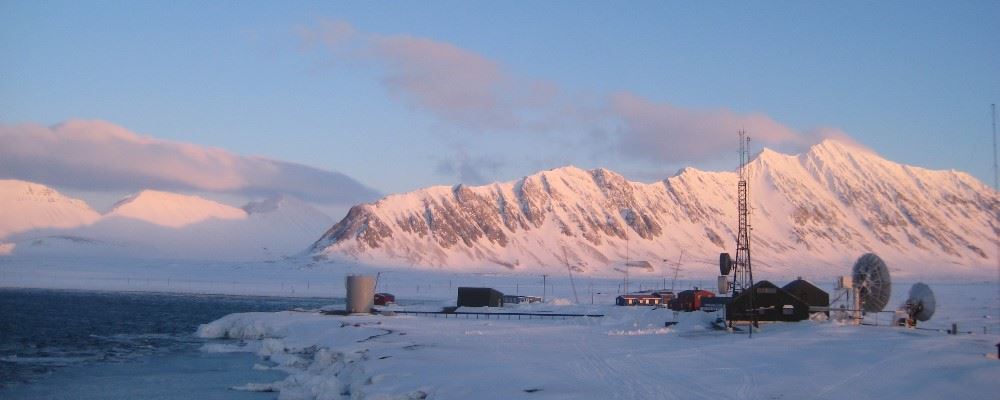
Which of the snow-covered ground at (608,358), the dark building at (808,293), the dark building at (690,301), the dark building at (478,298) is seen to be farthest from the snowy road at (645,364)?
the dark building at (478,298)

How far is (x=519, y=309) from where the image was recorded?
64812mm

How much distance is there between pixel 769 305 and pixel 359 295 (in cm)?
2382

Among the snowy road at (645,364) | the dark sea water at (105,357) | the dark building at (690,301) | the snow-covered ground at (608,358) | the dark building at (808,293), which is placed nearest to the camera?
the snowy road at (645,364)

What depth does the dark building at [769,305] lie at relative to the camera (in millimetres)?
39781

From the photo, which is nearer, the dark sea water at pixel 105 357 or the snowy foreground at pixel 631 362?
the snowy foreground at pixel 631 362

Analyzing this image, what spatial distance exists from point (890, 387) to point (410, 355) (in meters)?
14.4

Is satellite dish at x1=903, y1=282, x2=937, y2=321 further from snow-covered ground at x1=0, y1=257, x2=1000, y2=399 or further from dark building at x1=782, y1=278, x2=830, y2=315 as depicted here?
snow-covered ground at x1=0, y1=257, x2=1000, y2=399

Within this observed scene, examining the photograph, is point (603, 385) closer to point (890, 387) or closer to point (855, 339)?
point (890, 387)

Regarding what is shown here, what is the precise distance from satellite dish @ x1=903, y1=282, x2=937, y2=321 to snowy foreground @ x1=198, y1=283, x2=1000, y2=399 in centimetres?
475

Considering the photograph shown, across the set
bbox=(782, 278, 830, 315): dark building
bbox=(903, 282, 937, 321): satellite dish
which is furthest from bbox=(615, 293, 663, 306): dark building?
bbox=(903, 282, 937, 321): satellite dish

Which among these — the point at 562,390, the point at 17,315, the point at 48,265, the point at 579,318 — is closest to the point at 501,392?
the point at 562,390

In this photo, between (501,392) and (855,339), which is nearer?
(501,392)

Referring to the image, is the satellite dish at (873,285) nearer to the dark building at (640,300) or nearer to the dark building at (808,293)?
the dark building at (808,293)

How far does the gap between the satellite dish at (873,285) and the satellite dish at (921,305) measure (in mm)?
2669
